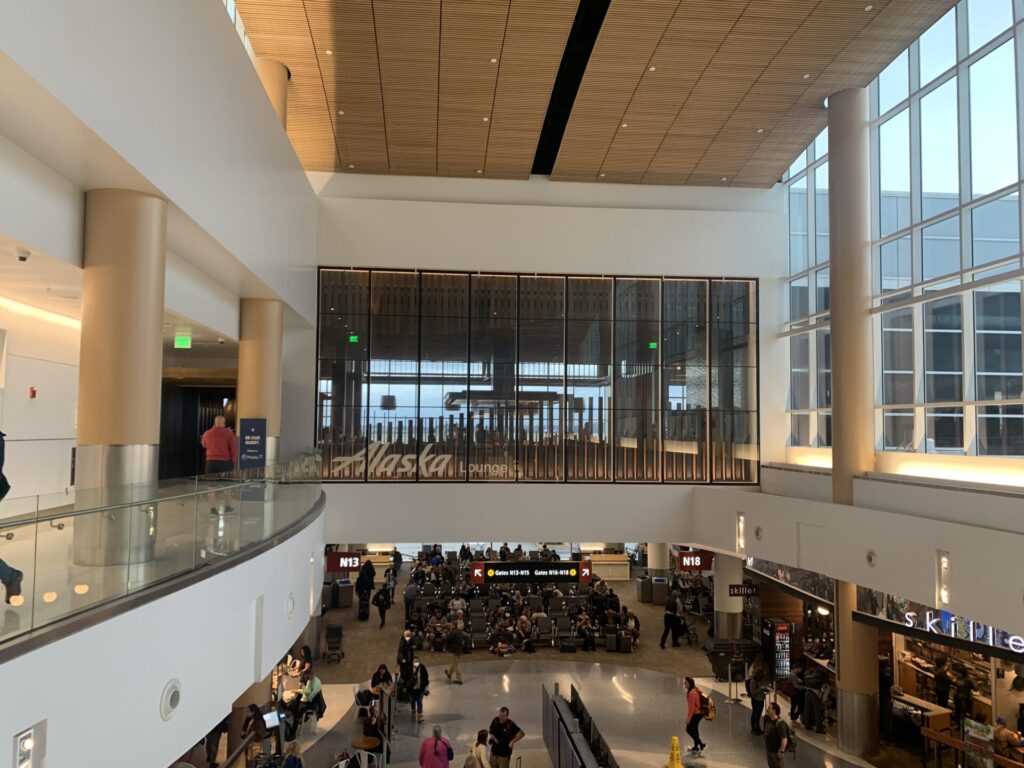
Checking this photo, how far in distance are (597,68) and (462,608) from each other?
13.5 metres

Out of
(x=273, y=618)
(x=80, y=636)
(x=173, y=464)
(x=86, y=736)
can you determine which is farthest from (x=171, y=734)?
(x=173, y=464)

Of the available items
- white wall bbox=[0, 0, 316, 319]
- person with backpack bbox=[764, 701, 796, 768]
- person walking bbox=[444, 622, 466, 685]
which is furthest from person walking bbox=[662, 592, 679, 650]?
white wall bbox=[0, 0, 316, 319]

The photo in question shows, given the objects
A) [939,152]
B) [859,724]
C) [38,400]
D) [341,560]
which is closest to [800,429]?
[859,724]

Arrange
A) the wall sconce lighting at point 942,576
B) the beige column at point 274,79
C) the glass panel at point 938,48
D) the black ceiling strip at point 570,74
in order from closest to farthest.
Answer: the wall sconce lighting at point 942,576 < the glass panel at point 938,48 < the beige column at point 274,79 < the black ceiling strip at point 570,74

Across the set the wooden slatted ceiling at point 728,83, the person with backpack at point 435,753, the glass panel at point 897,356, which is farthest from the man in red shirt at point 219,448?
the glass panel at point 897,356

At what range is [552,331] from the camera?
17.3 metres

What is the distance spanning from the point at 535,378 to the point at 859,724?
373 inches

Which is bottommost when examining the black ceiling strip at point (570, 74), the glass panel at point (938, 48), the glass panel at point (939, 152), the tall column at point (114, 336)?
the tall column at point (114, 336)

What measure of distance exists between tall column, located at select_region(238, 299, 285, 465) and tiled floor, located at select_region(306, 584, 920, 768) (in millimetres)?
6099

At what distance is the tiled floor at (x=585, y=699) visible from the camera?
1222 cm

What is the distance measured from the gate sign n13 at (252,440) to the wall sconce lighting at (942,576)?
32.5 feet

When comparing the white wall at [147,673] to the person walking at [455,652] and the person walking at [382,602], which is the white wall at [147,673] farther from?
the person walking at [382,602]

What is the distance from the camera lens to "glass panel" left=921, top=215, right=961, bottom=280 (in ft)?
40.2

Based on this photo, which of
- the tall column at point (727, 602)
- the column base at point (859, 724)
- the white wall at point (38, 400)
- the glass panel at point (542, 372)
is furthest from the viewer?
the tall column at point (727, 602)
